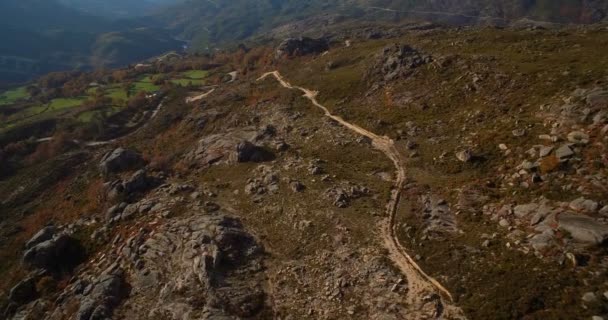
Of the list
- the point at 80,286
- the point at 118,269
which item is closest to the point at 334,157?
the point at 118,269

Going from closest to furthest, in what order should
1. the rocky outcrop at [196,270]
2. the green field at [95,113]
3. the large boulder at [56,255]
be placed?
1. the rocky outcrop at [196,270]
2. the large boulder at [56,255]
3. the green field at [95,113]

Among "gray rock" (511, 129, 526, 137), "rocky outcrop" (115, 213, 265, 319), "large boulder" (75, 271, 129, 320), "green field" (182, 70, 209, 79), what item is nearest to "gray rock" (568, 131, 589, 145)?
"gray rock" (511, 129, 526, 137)

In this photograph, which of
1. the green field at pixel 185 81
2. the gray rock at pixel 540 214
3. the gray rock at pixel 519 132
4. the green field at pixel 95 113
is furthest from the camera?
the green field at pixel 185 81

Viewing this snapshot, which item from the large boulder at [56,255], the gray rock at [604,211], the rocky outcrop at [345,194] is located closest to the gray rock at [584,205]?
the gray rock at [604,211]

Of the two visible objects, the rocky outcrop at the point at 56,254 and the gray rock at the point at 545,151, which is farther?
the rocky outcrop at the point at 56,254

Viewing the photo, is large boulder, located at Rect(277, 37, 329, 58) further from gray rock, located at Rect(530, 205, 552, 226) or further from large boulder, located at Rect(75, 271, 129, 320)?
gray rock, located at Rect(530, 205, 552, 226)

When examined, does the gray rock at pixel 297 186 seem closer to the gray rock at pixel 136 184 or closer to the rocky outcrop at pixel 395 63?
the gray rock at pixel 136 184
